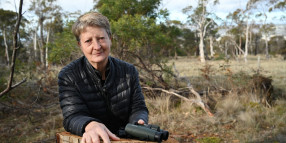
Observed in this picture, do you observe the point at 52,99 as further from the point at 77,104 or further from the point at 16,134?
the point at 77,104

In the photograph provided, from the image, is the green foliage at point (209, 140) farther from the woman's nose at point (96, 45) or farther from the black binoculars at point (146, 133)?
the woman's nose at point (96, 45)

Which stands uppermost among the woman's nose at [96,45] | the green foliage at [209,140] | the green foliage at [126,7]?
the green foliage at [126,7]

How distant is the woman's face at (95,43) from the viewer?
1824mm

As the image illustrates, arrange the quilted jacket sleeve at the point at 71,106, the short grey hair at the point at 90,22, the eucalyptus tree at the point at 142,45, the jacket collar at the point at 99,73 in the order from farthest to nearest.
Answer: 1. the eucalyptus tree at the point at 142,45
2. the jacket collar at the point at 99,73
3. the short grey hair at the point at 90,22
4. the quilted jacket sleeve at the point at 71,106

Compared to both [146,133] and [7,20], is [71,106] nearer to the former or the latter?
[146,133]

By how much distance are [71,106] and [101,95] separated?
0.28m

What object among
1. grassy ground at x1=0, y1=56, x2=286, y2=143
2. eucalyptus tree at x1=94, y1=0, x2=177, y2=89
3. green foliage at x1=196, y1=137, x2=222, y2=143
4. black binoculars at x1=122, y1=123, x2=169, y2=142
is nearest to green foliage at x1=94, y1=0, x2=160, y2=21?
eucalyptus tree at x1=94, y1=0, x2=177, y2=89

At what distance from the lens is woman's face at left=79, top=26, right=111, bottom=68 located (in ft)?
5.98

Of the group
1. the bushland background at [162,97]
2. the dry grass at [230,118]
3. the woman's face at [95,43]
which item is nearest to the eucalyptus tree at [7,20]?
the bushland background at [162,97]

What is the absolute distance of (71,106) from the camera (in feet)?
5.89

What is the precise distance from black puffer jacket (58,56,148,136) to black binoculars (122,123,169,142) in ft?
1.22

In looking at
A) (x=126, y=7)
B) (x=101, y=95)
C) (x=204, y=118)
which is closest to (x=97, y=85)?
(x=101, y=95)

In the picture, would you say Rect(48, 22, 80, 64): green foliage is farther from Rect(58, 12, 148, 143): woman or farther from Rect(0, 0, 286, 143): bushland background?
Rect(58, 12, 148, 143): woman

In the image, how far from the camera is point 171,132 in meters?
4.74
